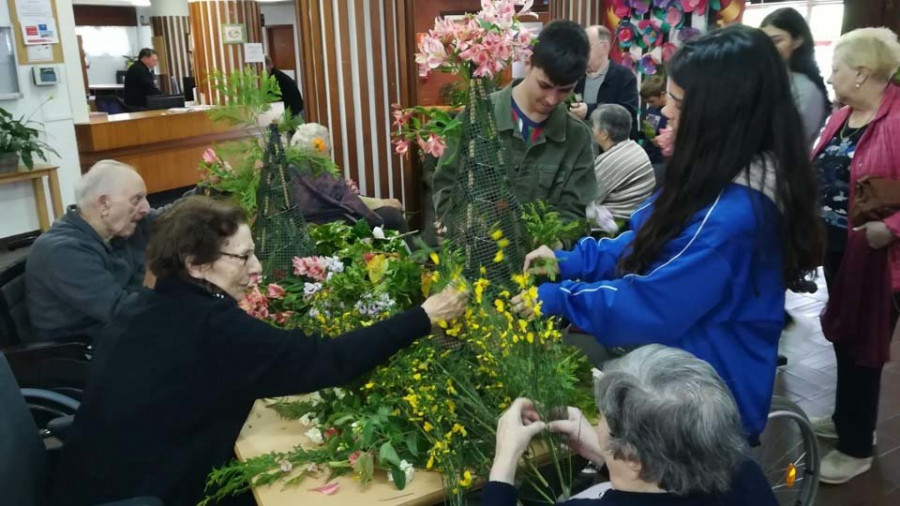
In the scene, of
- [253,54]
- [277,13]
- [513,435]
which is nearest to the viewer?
[513,435]

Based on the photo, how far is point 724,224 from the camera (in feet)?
4.78

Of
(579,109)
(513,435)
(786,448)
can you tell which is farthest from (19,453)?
(579,109)

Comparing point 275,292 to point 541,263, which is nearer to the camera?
point 541,263

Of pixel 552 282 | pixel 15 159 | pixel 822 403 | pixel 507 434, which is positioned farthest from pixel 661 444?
pixel 15 159

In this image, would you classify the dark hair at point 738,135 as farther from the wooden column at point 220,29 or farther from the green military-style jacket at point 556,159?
the wooden column at point 220,29

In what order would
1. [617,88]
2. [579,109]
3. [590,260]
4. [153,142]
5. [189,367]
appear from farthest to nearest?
[153,142], [617,88], [579,109], [590,260], [189,367]

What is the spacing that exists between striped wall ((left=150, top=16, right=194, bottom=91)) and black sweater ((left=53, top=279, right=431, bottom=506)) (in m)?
12.9

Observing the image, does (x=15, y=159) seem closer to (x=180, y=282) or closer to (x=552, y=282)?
(x=180, y=282)

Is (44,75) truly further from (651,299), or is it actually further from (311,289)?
(651,299)

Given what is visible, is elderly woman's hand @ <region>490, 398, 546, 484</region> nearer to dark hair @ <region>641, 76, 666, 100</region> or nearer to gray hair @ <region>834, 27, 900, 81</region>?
gray hair @ <region>834, 27, 900, 81</region>

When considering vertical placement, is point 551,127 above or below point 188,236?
above

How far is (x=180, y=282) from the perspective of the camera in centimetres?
170

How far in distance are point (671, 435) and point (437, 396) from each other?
0.53 m

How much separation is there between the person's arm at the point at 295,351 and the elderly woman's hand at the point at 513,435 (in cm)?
31
